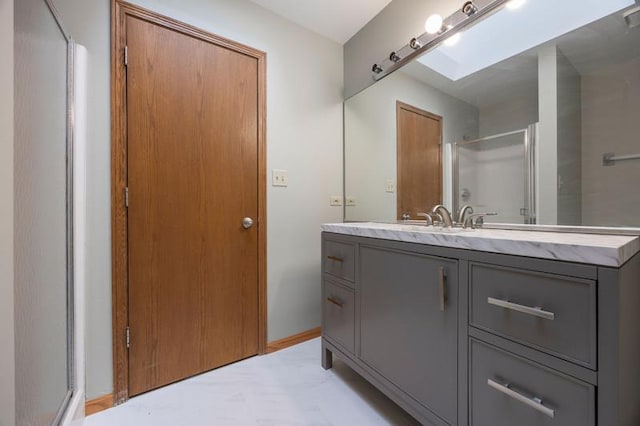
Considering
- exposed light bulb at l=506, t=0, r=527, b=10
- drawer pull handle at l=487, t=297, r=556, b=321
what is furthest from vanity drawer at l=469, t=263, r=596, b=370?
exposed light bulb at l=506, t=0, r=527, b=10

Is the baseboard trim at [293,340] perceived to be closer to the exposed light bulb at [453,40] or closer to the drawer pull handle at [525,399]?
the drawer pull handle at [525,399]

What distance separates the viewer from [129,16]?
1.41m

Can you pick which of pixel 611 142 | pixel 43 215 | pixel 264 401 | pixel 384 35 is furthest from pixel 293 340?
pixel 384 35

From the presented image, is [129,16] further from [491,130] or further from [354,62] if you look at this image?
[491,130]

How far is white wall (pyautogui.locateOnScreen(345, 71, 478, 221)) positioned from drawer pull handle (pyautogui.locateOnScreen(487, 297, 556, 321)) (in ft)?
2.56

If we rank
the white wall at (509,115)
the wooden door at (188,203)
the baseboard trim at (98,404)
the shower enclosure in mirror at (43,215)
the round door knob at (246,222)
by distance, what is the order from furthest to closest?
the round door knob at (246,222)
the wooden door at (188,203)
the baseboard trim at (98,404)
the white wall at (509,115)
the shower enclosure in mirror at (43,215)

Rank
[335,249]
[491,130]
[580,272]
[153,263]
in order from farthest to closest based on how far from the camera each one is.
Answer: [335,249]
[153,263]
[491,130]
[580,272]

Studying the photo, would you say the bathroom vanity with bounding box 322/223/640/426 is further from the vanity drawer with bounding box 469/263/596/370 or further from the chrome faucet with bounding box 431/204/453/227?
the chrome faucet with bounding box 431/204/453/227

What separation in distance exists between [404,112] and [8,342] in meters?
2.00

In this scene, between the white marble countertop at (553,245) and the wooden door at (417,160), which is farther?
the wooden door at (417,160)

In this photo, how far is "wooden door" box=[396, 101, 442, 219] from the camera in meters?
1.61

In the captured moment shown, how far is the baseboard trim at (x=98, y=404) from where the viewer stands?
133 centimetres

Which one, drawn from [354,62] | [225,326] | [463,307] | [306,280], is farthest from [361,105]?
[225,326]

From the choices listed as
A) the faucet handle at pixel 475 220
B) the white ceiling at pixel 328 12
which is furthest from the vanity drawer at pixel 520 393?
the white ceiling at pixel 328 12
